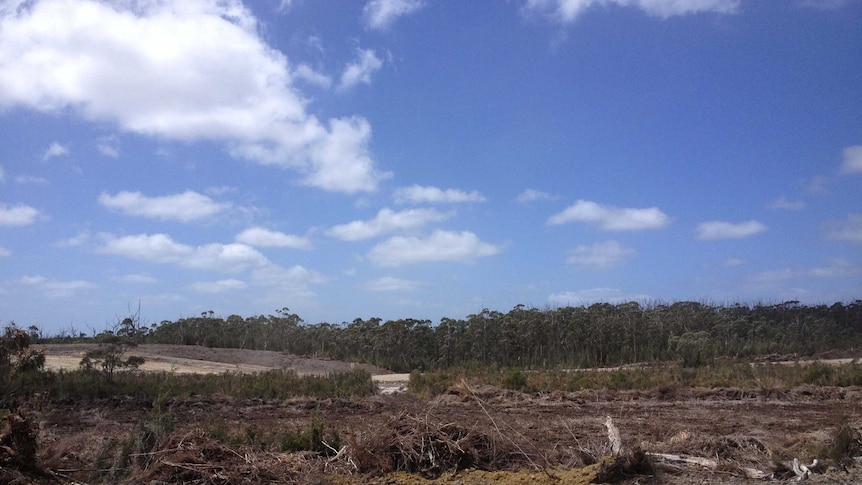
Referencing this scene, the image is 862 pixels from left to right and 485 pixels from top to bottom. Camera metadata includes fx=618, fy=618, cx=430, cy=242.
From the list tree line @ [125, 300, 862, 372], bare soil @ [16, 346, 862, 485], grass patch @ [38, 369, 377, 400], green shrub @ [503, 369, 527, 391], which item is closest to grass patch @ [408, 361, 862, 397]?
green shrub @ [503, 369, 527, 391]

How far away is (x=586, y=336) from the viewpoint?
43.1 metres

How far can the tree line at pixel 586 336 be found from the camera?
4062cm

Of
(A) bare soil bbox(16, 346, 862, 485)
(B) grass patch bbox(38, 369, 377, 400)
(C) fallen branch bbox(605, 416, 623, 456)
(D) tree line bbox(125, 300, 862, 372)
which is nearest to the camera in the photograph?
(A) bare soil bbox(16, 346, 862, 485)

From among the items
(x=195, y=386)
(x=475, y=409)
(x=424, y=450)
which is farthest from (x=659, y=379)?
(x=195, y=386)

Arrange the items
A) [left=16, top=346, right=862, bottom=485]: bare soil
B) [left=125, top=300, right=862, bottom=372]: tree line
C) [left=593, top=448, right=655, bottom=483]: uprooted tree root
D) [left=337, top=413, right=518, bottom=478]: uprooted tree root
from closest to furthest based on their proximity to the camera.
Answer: [left=593, top=448, right=655, bottom=483]: uprooted tree root < [left=16, top=346, right=862, bottom=485]: bare soil < [left=337, top=413, right=518, bottom=478]: uprooted tree root < [left=125, top=300, right=862, bottom=372]: tree line

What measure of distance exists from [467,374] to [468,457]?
18138mm

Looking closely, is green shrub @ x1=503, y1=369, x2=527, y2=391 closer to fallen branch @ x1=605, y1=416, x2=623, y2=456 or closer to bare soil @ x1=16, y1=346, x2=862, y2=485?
bare soil @ x1=16, y1=346, x2=862, y2=485

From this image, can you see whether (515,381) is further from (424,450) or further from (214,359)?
(214,359)

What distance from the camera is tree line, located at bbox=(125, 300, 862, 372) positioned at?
4062 centimetres

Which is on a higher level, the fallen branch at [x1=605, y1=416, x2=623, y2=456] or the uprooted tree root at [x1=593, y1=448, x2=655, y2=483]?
the fallen branch at [x1=605, y1=416, x2=623, y2=456]

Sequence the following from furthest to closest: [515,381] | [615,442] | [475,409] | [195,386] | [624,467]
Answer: [515,381]
[195,386]
[475,409]
[615,442]
[624,467]

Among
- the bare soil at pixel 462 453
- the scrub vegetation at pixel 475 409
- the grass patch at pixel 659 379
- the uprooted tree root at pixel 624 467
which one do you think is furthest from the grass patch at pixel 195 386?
the uprooted tree root at pixel 624 467

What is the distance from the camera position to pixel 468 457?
923 cm

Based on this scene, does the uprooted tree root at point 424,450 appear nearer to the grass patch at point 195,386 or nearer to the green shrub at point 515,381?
the grass patch at point 195,386
